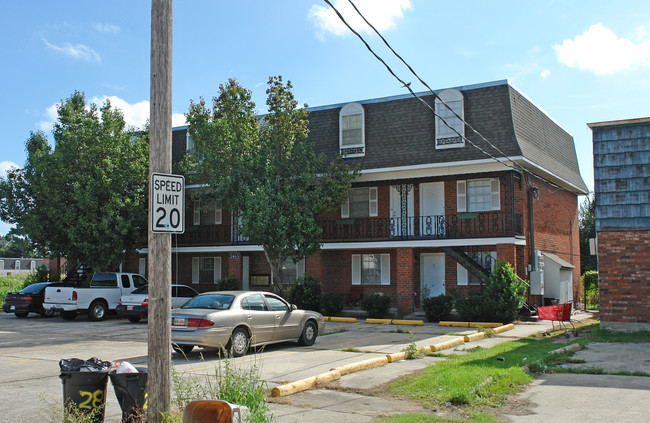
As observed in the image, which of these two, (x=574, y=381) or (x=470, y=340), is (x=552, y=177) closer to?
(x=470, y=340)

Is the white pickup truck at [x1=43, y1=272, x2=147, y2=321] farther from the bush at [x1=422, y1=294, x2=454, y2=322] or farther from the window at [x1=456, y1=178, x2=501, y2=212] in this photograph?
the window at [x1=456, y1=178, x2=501, y2=212]

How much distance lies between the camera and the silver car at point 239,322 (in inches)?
499

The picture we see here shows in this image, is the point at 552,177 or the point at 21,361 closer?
the point at 21,361

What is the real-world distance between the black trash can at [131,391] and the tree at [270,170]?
1550 centimetres

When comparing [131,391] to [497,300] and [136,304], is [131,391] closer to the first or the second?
[136,304]

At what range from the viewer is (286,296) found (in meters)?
24.8

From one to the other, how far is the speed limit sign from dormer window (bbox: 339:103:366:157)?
19239 mm

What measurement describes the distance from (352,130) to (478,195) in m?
6.03

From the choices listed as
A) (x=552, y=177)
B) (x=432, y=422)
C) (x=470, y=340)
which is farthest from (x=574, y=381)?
(x=552, y=177)

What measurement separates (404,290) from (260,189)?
7.07m

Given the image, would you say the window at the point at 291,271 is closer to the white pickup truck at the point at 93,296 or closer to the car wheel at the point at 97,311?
the white pickup truck at the point at 93,296

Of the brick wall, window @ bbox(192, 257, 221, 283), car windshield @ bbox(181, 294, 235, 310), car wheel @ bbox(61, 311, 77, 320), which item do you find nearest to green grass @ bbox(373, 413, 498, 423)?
car windshield @ bbox(181, 294, 235, 310)

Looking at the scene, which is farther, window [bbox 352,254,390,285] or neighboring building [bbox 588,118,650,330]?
window [bbox 352,254,390,285]

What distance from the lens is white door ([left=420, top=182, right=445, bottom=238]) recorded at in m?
24.4
